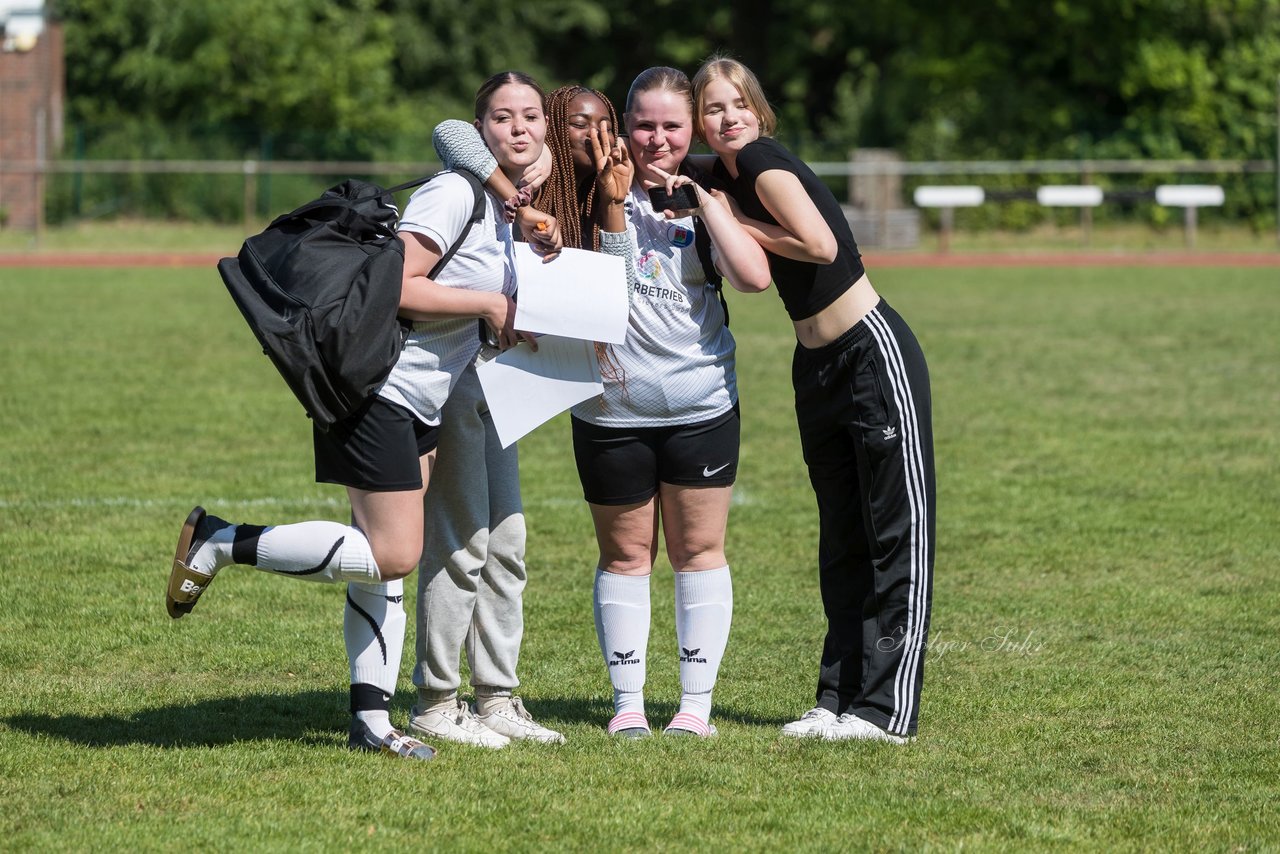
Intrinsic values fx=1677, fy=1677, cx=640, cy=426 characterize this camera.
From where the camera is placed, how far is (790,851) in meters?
3.95

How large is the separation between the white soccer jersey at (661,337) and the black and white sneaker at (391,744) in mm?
1033

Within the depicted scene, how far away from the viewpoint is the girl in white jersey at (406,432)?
4348mm

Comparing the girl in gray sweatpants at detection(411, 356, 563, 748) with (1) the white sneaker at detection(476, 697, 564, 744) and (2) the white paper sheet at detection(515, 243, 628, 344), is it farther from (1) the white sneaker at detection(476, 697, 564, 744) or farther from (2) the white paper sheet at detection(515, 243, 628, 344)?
(2) the white paper sheet at detection(515, 243, 628, 344)

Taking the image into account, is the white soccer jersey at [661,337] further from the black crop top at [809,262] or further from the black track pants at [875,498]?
the black track pants at [875,498]

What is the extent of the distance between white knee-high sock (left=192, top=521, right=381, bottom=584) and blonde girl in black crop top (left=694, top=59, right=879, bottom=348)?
54.3 inches

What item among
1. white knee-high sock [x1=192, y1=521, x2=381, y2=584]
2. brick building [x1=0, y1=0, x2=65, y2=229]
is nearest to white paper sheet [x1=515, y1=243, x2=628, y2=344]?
white knee-high sock [x1=192, y1=521, x2=381, y2=584]

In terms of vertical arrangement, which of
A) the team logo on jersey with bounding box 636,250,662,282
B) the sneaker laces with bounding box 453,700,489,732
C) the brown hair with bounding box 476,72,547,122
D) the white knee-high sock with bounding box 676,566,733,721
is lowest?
the sneaker laces with bounding box 453,700,489,732

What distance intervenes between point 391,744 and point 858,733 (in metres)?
1.35

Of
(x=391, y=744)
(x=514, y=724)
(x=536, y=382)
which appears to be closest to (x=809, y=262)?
(x=536, y=382)

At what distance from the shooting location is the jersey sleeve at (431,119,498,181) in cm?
440

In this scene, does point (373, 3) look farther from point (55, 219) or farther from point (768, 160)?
point (768, 160)

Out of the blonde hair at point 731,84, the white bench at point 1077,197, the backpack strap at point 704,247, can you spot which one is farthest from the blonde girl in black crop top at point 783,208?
the white bench at point 1077,197

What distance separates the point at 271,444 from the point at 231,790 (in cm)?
614

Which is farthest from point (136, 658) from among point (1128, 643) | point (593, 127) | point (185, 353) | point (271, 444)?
point (185, 353)
